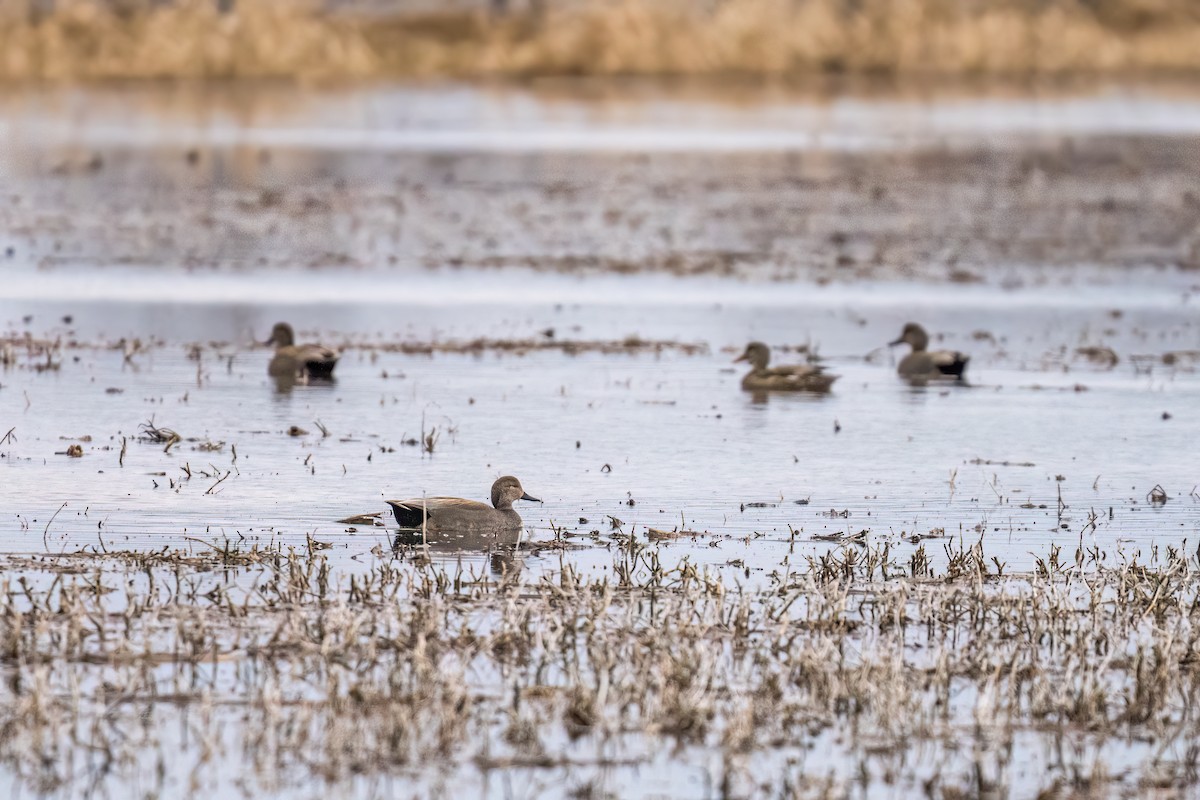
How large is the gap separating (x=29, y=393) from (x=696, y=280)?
9780mm

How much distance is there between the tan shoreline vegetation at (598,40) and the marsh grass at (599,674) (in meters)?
50.5

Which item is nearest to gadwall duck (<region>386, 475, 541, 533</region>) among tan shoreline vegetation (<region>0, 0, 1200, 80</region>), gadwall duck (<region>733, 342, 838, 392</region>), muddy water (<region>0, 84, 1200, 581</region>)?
muddy water (<region>0, 84, 1200, 581</region>)

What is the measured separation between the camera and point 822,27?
63844 millimetres

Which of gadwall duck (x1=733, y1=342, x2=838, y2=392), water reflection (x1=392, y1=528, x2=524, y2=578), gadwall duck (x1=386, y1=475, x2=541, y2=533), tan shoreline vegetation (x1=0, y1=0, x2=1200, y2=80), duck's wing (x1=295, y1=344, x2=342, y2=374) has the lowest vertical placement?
water reflection (x1=392, y1=528, x2=524, y2=578)

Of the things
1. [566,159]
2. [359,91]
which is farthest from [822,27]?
[566,159]

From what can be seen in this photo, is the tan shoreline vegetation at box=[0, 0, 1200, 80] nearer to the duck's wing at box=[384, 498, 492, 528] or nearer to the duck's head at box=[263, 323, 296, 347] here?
the duck's head at box=[263, 323, 296, 347]

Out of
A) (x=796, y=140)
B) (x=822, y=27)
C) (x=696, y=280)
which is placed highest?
(x=822, y=27)

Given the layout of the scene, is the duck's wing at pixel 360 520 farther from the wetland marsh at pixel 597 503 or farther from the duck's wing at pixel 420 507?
the duck's wing at pixel 420 507

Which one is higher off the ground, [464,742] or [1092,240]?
[1092,240]

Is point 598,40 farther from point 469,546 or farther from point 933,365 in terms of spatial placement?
point 469,546

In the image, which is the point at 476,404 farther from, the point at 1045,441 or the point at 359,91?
the point at 359,91

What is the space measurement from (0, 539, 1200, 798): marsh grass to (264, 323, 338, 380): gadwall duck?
6353 mm

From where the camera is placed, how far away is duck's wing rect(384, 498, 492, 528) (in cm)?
1013

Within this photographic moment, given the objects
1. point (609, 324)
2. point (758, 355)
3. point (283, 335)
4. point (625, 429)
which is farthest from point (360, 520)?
point (609, 324)
